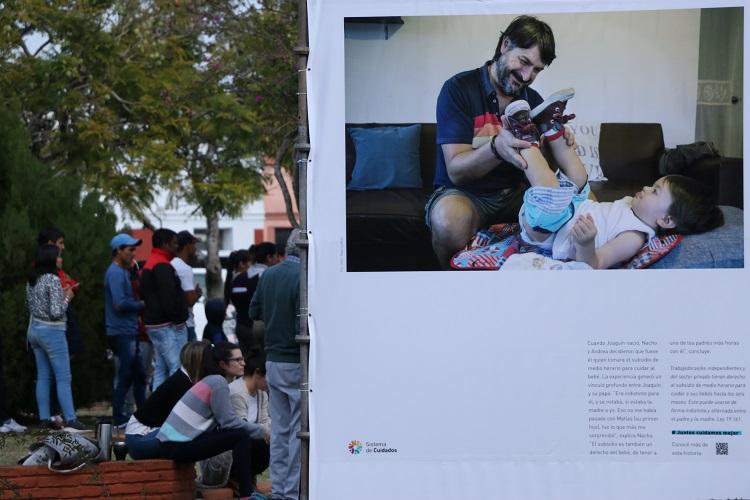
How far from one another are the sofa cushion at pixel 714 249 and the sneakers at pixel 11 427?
26.0 feet

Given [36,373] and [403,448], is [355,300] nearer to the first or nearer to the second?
[403,448]

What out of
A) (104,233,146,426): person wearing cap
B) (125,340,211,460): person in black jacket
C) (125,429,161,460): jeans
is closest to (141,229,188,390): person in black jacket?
(104,233,146,426): person wearing cap

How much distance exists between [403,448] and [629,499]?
1017 mm

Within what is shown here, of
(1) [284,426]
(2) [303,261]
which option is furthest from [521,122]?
(1) [284,426]

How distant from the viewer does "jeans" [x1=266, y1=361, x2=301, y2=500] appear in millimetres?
8305

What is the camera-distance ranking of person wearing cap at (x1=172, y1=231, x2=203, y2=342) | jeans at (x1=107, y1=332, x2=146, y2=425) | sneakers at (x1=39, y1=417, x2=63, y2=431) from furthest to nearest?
person wearing cap at (x1=172, y1=231, x2=203, y2=342) → jeans at (x1=107, y1=332, x2=146, y2=425) → sneakers at (x1=39, y1=417, x2=63, y2=431)

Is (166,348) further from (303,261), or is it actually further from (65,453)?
(303,261)

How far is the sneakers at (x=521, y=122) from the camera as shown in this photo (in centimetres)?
583

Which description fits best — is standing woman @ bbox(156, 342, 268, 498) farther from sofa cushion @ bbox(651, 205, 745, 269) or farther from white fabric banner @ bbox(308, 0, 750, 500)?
sofa cushion @ bbox(651, 205, 745, 269)

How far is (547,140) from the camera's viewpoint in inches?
230

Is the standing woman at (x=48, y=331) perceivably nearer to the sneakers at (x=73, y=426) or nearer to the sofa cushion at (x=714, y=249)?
the sneakers at (x=73, y=426)

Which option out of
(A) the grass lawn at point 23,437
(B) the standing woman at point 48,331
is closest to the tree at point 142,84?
(A) the grass lawn at point 23,437

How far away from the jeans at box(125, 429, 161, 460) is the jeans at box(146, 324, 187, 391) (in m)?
3.65

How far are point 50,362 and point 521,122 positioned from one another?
23.7 ft
